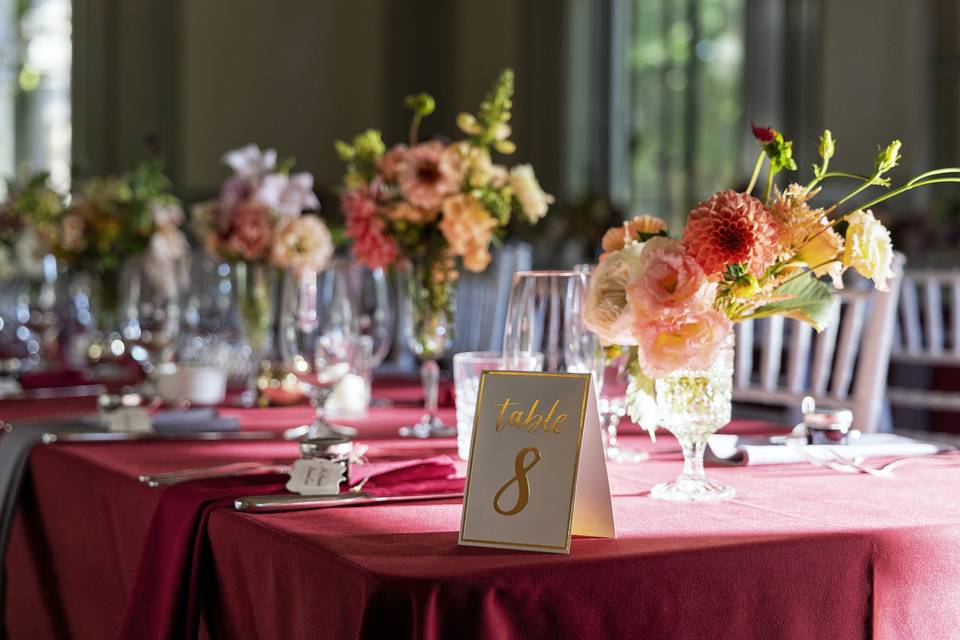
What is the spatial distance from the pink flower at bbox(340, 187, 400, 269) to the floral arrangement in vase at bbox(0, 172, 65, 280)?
133 centimetres

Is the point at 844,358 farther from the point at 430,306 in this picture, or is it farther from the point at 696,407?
the point at 696,407

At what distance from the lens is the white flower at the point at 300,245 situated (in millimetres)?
2359

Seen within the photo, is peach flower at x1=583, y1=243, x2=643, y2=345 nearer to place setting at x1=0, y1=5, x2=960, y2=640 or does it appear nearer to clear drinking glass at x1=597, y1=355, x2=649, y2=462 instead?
place setting at x1=0, y1=5, x2=960, y2=640

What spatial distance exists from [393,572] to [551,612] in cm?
13

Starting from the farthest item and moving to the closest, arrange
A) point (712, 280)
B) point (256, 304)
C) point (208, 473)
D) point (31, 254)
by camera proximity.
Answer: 1. point (31, 254)
2. point (256, 304)
3. point (208, 473)
4. point (712, 280)

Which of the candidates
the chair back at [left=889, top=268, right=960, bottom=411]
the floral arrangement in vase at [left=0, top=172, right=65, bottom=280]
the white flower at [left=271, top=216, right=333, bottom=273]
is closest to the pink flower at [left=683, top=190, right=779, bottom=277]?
the white flower at [left=271, top=216, right=333, bottom=273]

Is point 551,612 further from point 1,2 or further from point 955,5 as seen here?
point 1,2

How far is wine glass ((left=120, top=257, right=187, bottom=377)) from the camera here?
2424 mm

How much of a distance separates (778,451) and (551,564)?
601 millimetres

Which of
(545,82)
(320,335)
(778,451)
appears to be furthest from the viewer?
(545,82)

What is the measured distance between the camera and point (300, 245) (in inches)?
93.4

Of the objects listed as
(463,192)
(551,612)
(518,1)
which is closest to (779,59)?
(518,1)

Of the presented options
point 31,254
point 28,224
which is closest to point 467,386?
point 31,254

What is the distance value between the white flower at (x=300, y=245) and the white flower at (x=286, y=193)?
0.10ft
